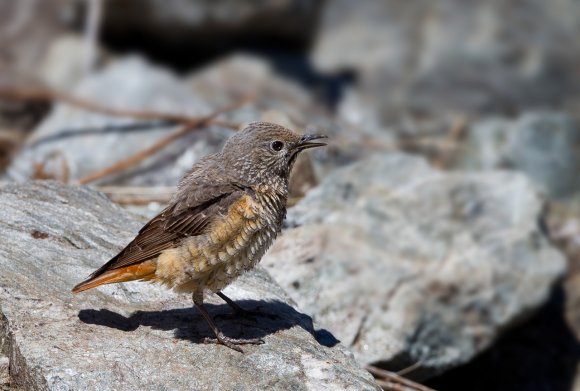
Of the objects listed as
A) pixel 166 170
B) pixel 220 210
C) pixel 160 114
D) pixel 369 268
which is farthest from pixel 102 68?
pixel 220 210

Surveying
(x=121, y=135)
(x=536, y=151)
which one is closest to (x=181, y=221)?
(x=121, y=135)

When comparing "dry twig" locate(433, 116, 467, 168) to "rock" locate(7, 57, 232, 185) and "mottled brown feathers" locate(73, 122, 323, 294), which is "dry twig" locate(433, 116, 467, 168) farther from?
"mottled brown feathers" locate(73, 122, 323, 294)

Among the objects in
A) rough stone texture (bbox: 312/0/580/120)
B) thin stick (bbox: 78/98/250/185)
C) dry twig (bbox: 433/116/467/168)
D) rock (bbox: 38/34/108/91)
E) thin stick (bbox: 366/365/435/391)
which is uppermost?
rough stone texture (bbox: 312/0/580/120)

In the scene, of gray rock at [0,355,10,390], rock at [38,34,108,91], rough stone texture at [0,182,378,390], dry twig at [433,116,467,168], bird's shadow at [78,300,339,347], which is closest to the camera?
rough stone texture at [0,182,378,390]

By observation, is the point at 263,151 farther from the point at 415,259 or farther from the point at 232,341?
the point at 415,259

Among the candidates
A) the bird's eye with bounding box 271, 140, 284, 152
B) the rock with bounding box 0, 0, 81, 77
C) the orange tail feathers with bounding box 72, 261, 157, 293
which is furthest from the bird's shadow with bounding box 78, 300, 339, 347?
the rock with bounding box 0, 0, 81, 77

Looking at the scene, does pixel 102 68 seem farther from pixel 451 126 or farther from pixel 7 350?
pixel 7 350

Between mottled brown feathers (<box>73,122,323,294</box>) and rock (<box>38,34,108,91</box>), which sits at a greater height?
rock (<box>38,34,108,91</box>)
